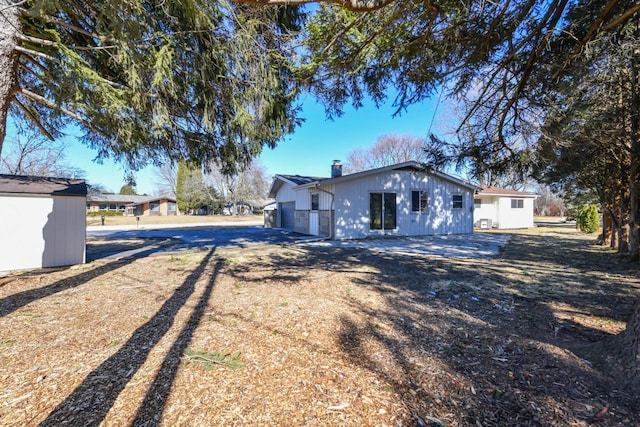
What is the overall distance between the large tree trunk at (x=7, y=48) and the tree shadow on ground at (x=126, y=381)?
385 centimetres

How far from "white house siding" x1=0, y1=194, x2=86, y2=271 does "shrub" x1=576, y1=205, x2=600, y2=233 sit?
20961 mm

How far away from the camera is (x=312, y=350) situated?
2.90 metres

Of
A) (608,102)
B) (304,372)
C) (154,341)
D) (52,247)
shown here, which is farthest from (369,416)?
(52,247)

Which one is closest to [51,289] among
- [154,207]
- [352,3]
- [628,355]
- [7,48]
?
[7,48]

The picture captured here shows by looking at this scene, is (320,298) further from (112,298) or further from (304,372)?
(112,298)

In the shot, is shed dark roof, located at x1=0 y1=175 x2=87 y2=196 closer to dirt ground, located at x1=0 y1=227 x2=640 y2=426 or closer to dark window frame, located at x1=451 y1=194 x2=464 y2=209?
dirt ground, located at x1=0 y1=227 x2=640 y2=426

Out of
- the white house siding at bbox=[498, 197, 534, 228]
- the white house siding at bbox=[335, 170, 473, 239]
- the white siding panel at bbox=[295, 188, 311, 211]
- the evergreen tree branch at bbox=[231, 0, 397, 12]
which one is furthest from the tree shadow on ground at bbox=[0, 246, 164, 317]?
the white house siding at bbox=[498, 197, 534, 228]

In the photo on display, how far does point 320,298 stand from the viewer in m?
4.54

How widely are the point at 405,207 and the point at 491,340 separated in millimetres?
11429

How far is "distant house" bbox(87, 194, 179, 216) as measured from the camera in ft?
147

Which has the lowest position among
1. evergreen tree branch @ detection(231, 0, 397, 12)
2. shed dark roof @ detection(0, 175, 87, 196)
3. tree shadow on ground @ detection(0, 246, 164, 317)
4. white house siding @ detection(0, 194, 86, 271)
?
tree shadow on ground @ detection(0, 246, 164, 317)

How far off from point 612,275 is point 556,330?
13.6 ft

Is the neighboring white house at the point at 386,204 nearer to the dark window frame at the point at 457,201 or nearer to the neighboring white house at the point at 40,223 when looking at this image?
the dark window frame at the point at 457,201

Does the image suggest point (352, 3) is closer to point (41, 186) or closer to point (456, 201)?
point (41, 186)
